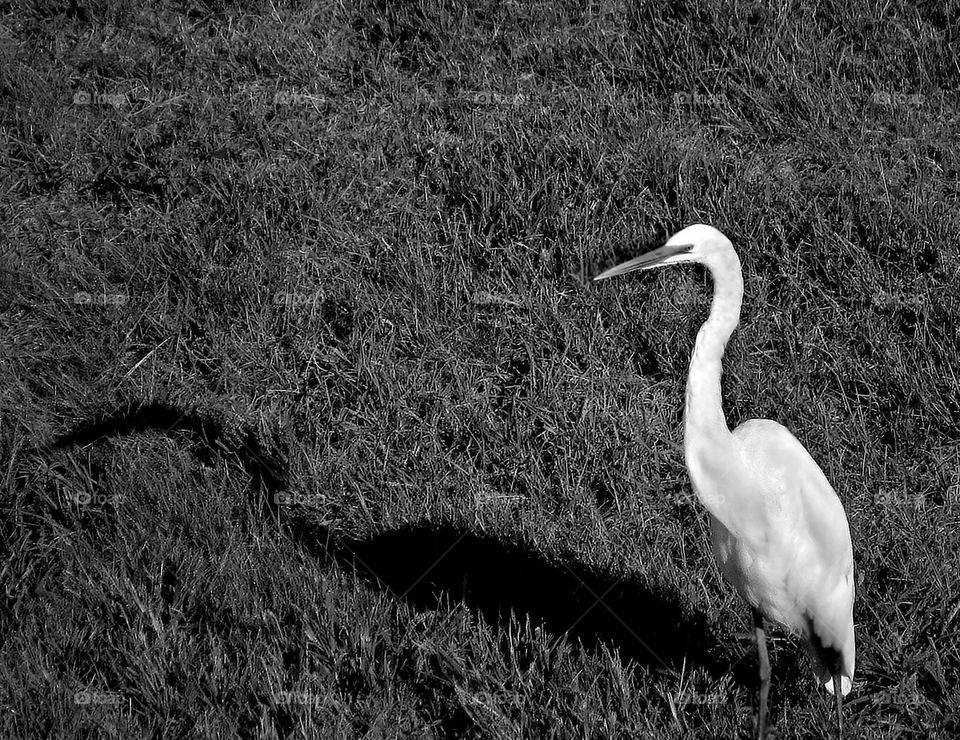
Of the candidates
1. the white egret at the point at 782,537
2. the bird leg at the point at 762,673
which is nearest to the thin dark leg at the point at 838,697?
the white egret at the point at 782,537

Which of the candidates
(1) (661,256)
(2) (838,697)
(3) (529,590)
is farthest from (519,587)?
(1) (661,256)

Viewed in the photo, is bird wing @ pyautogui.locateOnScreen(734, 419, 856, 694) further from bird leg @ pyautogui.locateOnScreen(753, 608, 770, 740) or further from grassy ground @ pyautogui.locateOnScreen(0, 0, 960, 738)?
grassy ground @ pyautogui.locateOnScreen(0, 0, 960, 738)

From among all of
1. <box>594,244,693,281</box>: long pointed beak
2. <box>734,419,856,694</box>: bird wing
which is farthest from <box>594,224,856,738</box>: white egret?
<box>594,244,693,281</box>: long pointed beak

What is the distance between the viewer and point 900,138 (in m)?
5.02

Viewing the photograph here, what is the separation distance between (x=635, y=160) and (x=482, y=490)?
1.86 m

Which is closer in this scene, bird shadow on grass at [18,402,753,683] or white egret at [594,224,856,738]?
white egret at [594,224,856,738]

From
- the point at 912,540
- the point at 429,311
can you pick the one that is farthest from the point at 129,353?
the point at 912,540

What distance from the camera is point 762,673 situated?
3.04m

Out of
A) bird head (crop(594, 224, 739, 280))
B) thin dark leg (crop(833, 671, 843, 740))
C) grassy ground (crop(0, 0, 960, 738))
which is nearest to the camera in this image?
bird head (crop(594, 224, 739, 280))

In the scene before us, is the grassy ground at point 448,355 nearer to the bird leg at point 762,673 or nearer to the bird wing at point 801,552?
the bird leg at point 762,673

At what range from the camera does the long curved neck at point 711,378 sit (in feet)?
9.17

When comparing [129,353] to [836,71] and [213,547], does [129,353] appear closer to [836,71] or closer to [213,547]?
[213,547]

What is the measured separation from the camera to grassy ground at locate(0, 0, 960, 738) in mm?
3232

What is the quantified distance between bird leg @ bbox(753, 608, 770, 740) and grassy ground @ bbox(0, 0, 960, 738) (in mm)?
135
